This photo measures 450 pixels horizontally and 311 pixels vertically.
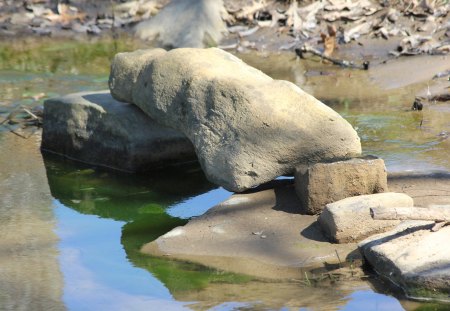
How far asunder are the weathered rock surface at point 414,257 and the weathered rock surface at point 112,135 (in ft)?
7.73

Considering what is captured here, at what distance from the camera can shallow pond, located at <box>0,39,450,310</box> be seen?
4469mm

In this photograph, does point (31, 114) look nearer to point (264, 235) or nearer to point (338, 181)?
point (264, 235)

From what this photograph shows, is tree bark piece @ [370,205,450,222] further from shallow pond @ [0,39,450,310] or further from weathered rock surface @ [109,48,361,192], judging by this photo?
weathered rock surface @ [109,48,361,192]

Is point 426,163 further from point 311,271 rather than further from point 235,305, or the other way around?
point 235,305

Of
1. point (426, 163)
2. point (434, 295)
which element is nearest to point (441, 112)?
point (426, 163)

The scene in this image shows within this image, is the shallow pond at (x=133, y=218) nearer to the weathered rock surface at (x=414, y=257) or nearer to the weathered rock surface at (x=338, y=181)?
the weathered rock surface at (x=414, y=257)

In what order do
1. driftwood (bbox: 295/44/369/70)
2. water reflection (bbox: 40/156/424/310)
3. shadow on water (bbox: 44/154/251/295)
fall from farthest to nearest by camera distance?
driftwood (bbox: 295/44/369/70) → shadow on water (bbox: 44/154/251/295) → water reflection (bbox: 40/156/424/310)

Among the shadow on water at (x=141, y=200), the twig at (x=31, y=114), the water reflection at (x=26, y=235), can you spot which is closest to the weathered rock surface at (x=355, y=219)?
the shadow on water at (x=141, y=200)

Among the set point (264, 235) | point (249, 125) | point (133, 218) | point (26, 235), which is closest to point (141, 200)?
point (133, 218)

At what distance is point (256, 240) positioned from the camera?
5.12 meters

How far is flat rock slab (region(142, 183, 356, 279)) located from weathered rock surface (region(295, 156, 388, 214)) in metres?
0.12

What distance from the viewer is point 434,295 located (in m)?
4.29

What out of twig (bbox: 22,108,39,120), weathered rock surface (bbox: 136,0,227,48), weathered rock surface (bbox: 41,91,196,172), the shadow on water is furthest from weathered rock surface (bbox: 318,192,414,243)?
weathered rock surface (bbox: 136,0,227,48)

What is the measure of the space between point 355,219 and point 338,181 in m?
0.36
